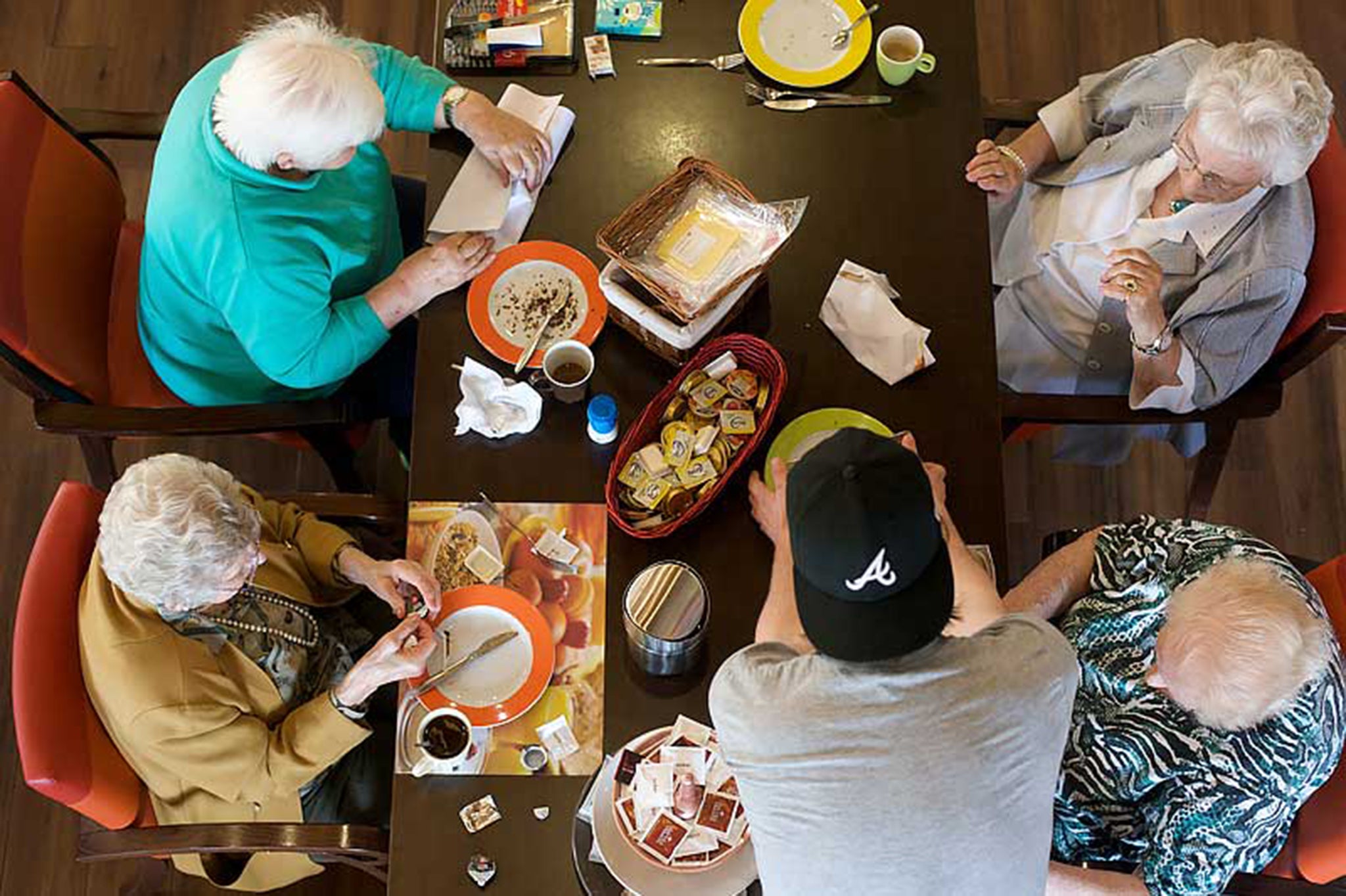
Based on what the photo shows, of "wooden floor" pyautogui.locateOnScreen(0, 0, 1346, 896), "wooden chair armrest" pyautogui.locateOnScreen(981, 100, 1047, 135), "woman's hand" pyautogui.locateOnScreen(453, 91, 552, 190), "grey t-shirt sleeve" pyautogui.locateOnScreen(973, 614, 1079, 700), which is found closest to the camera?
"grey t-shirt sleeve" pyautogui.locateOnScreen(973, 614, 1079, 700)

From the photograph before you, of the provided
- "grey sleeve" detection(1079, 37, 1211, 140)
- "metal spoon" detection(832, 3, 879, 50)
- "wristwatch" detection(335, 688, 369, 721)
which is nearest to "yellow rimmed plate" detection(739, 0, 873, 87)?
"metal spoon" detection(832, 3, 879, 50)

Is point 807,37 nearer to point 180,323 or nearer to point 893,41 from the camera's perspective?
point 893,41

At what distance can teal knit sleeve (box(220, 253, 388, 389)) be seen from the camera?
2141 millimetres

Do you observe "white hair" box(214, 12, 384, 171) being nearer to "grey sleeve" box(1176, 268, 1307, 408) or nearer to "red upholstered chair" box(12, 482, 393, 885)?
"red upholstered chair" box(12, 482, 393, 885)

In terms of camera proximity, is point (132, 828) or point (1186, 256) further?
point (1186, 256)

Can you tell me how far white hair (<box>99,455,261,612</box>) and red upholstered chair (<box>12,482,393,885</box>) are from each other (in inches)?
4.9

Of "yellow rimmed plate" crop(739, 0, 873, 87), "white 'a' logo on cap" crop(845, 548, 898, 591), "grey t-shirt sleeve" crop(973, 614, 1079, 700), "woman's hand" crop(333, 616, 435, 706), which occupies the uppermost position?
"yellow rimmed plate" crop(739, 0, 873, 87)

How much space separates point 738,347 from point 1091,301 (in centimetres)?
98

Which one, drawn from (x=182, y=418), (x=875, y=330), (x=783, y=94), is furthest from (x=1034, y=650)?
(x=182, y=418)

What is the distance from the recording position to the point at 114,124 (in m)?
2.46

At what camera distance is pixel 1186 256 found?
235 cm

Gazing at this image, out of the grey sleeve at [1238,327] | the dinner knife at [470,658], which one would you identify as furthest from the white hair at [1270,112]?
the dinner knife at [470,658]

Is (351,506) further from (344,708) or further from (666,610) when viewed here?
(666,610)

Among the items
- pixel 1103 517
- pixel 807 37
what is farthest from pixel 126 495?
pixel 1103 517
